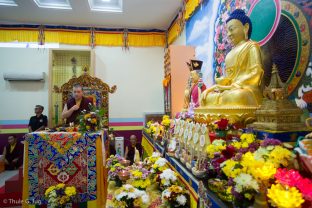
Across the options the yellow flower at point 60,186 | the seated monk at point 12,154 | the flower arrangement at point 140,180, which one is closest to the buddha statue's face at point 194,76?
the flower arrangement at point 140,180

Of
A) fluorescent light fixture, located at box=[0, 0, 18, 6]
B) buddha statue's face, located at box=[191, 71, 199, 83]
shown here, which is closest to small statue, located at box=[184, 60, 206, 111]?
buddha statue's face, located at box=[191, 71, 199, 83]

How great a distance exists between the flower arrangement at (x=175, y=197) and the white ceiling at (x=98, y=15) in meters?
3.91

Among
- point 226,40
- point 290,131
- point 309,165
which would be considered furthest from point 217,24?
point 309,165

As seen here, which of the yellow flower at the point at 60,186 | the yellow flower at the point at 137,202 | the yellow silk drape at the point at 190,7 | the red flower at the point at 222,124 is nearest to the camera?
the yellow flower at the point at 137,202

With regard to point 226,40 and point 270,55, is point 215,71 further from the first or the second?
point 270,55

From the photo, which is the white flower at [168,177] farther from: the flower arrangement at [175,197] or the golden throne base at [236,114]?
the golden throne base at [236,114]

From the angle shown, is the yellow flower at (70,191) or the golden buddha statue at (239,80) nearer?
the golden buddha statue at (239,80)

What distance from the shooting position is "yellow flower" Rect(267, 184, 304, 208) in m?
0.64

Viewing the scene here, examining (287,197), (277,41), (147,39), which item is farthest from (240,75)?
(147,39)

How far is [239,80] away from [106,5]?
12.8 ft

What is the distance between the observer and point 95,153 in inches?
101

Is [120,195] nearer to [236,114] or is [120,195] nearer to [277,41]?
[236,114]

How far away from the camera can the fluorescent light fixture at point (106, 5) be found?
4617 millimetres

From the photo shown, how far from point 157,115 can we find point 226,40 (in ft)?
10.2
